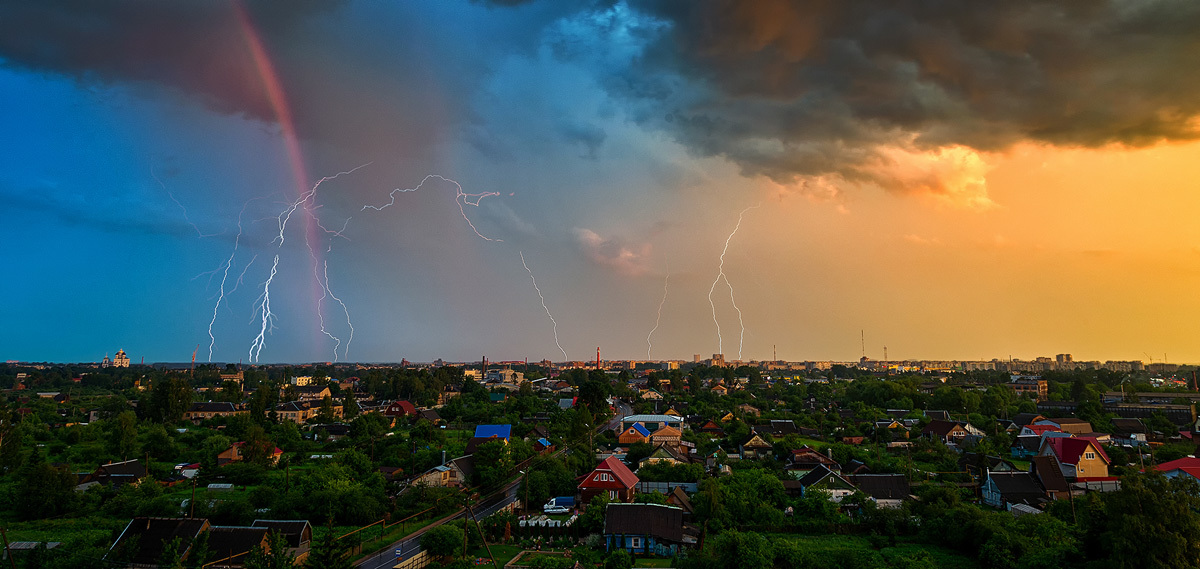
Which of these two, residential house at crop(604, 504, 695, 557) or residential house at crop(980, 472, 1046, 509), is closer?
residential house at crop(604, 504, 695, 557)

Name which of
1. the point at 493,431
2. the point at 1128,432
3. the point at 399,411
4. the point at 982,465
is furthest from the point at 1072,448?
the point at 399,411

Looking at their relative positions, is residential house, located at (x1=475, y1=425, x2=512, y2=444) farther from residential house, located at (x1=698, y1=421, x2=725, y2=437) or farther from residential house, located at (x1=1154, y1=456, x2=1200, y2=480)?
residential house, located at (x1=1154, y1=456, x2=1200, y2=480)

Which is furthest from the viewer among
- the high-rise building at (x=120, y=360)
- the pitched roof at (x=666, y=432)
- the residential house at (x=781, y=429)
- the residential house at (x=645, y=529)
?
the high-rise building at (x=120, y=360)

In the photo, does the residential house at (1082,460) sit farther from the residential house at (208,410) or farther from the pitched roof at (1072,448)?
the residential house at (208,410)

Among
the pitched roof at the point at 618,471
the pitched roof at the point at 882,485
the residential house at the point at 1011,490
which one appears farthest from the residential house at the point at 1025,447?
the pitched roof at the point at 618,471

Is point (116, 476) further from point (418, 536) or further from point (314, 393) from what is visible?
point (314, 393)

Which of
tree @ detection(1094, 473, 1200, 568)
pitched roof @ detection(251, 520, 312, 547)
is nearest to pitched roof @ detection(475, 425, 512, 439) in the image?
pitched roof @ detection(251, 520, 312, 547)

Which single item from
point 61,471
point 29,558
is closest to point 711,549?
point 29,558
